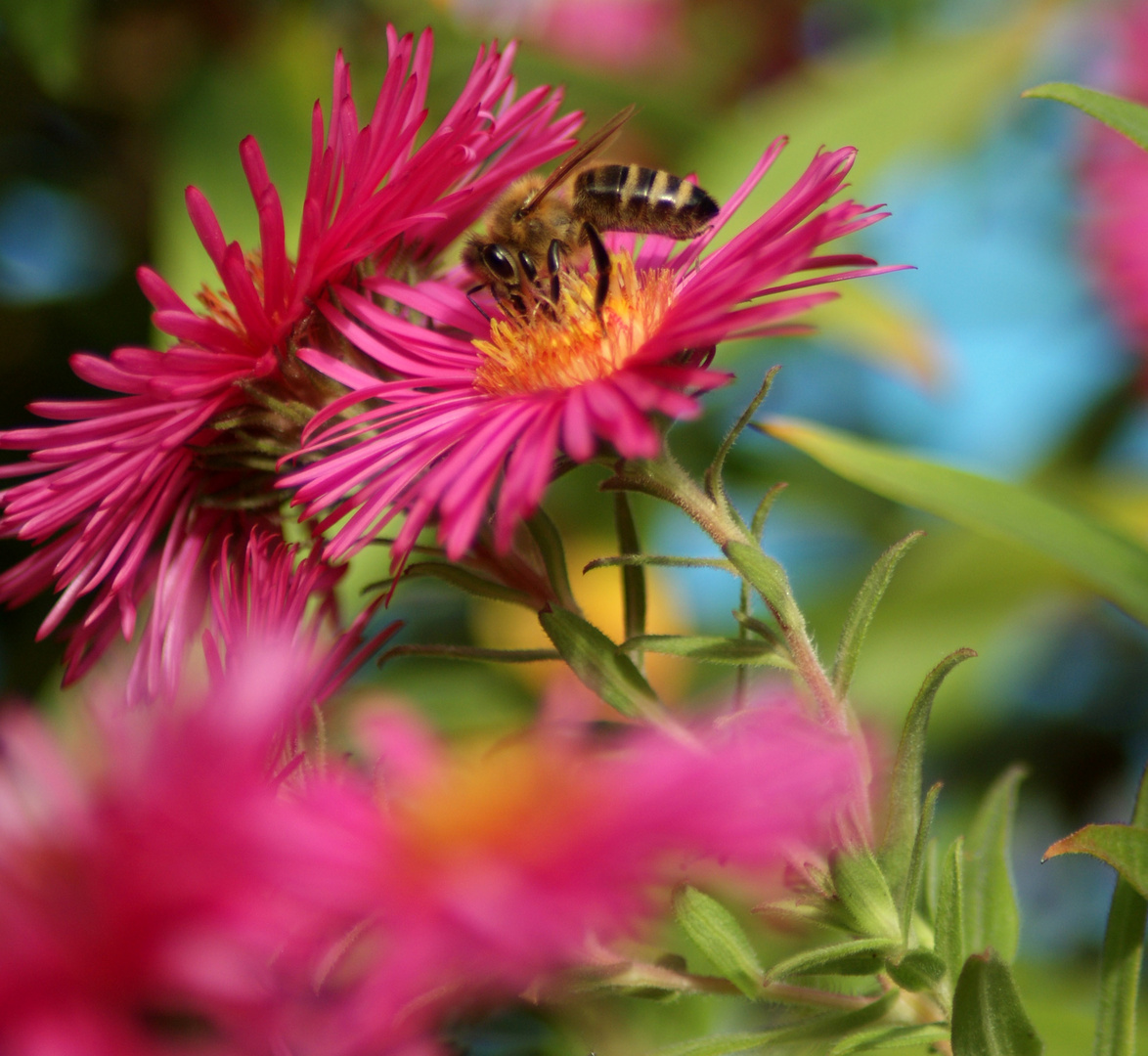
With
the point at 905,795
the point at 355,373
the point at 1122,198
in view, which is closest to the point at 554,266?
the point at 355,373

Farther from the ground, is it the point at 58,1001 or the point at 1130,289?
the point at 1130,289

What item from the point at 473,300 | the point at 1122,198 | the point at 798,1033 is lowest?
the point at 798,1033

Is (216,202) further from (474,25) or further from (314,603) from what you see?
(314,603)

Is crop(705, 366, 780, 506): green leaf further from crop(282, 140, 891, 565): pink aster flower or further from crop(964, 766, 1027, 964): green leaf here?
crop(964, 766, 1027, 964): green leaf

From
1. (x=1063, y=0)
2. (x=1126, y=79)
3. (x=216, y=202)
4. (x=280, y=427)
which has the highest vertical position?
(x=1063, y=0)

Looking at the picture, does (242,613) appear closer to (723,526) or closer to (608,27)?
(723,526)

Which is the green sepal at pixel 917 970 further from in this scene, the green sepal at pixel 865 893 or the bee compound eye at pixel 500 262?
the bee compound eye at pixel 500 262

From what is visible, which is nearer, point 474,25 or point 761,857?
point 761,857

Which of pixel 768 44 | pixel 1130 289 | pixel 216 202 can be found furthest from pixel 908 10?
pixel 216 202
